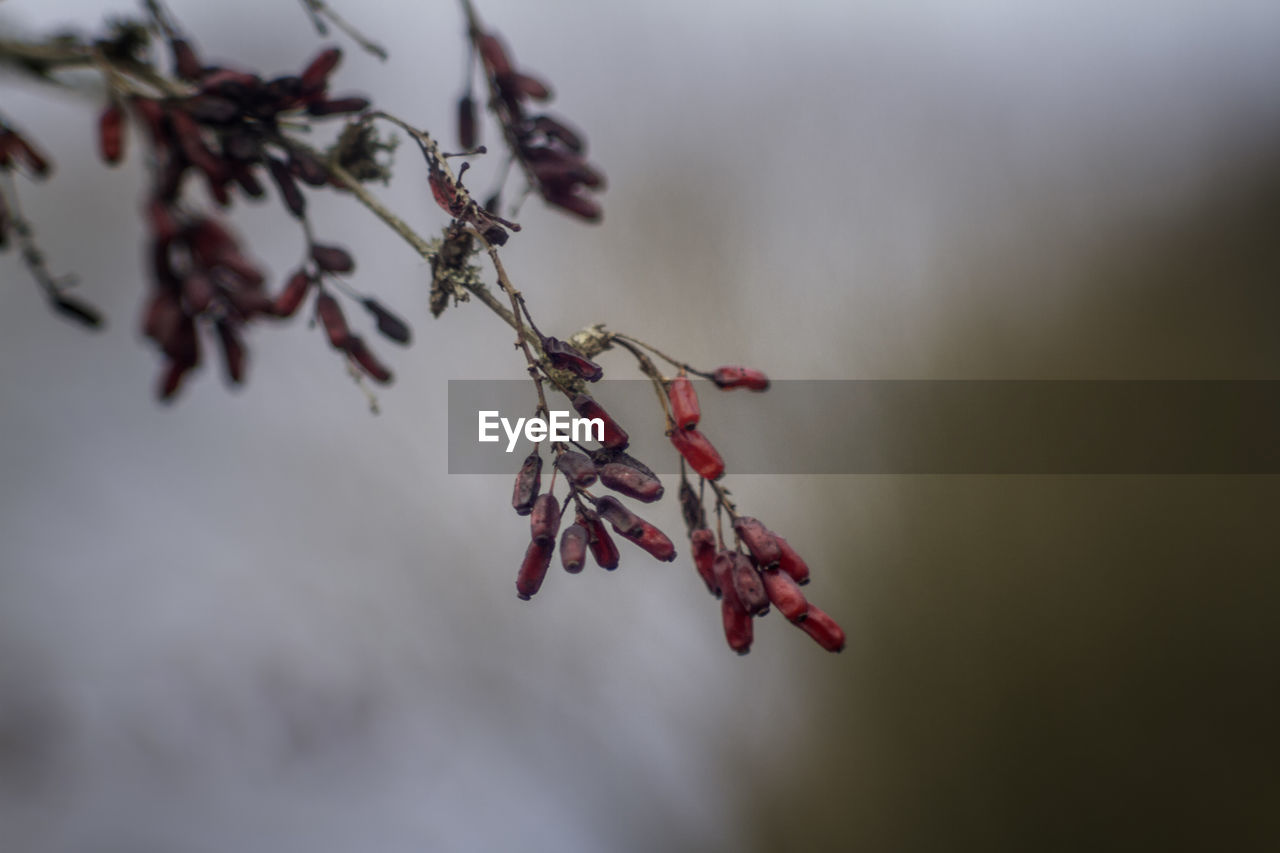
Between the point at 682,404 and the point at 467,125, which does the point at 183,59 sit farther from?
the point at 682,404

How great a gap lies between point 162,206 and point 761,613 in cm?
34

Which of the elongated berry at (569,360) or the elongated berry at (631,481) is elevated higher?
the elongated berry at (569,360)

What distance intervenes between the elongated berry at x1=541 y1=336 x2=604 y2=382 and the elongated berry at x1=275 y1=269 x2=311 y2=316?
0.13 metres

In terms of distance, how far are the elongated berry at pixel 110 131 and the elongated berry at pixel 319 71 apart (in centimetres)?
8

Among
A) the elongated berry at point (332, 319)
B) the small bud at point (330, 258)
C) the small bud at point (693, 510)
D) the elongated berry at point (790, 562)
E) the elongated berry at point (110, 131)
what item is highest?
the elongated berry at point (110, 131)

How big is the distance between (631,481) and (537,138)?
179mm

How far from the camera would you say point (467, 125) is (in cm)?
40

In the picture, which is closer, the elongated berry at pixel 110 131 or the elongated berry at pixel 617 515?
the elongated berry at pixel 110 131

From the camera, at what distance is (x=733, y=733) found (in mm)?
1674

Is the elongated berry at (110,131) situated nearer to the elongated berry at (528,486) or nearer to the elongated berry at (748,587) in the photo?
the elongated berry at (528,486)

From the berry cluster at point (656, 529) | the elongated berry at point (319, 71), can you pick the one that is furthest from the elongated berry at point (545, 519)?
the elongated berry at point (319, 71)

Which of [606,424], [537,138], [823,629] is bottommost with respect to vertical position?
[823,629]

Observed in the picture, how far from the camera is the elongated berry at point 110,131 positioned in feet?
1.02

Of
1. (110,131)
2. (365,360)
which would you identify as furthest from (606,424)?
(110,131)
